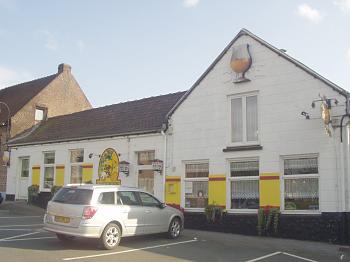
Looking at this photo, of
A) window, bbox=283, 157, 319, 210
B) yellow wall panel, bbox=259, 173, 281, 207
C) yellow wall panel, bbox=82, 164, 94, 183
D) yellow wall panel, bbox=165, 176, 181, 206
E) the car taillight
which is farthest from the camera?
yellow wall panel, bbox=82, 164, 94, 183

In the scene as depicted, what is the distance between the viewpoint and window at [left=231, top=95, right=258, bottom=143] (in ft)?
55.1

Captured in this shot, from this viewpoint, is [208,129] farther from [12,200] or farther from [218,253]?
[12,200]

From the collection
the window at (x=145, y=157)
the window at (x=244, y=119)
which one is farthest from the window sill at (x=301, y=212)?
the window at (x=145, y=157)

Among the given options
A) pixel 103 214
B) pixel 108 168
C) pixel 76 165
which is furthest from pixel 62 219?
pixel 76 165

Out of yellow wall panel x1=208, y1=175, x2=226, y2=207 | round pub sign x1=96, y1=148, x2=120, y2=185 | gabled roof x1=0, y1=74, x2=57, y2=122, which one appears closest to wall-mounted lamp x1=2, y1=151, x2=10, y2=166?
gabled roof x1=0, y1=74, x2=57, y2=122

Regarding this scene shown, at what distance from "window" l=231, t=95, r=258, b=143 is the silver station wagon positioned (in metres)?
4.48

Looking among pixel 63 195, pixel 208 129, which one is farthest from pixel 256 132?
pixel 63 195

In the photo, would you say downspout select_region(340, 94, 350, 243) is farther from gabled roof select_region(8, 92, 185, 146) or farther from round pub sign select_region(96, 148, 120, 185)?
round pub sign select_region(96, 148, 120, 185)

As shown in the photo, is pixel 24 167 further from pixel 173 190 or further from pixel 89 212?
pixel 89 212

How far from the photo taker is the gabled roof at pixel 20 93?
29.0 meters

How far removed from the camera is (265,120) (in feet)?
53.8

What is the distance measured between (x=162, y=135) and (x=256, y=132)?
13.9ft

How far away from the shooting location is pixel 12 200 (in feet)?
85.8

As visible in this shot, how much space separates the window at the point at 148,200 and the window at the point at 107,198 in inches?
48.7
